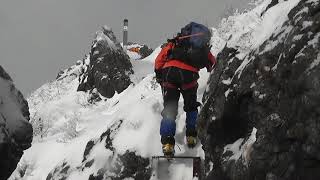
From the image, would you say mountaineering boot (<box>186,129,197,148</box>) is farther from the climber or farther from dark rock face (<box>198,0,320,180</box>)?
dark rock face (<box>198,0,320,180</box>)

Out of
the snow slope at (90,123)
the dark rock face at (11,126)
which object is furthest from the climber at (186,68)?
the dark rock face at (11,126)

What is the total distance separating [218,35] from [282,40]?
6076 millimetres

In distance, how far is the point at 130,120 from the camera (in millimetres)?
10664

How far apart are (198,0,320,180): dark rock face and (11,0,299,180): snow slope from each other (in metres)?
0.27

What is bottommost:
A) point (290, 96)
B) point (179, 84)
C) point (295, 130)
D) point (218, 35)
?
point (295, 130)

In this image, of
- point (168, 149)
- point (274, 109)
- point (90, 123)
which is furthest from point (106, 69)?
point (274, 109)

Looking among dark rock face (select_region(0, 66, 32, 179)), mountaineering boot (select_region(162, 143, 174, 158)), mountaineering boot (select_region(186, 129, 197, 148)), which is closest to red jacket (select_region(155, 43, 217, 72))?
mountaineering boot (select_region(186, 129, 197, 148))

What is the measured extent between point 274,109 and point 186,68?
282 centimetres

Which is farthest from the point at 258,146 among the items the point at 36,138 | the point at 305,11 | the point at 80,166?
the point at 36,138

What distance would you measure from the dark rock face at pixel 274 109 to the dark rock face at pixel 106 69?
1415 centimetres

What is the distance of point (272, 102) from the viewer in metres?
6.44

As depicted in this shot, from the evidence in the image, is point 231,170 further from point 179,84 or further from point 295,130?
point 179,84

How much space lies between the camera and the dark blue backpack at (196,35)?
8.91 meters

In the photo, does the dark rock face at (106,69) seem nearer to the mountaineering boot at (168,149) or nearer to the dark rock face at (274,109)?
the mountaineering boot at (168,149)
